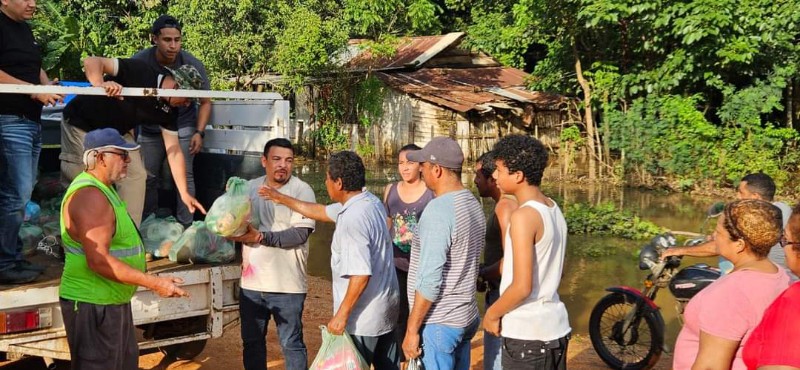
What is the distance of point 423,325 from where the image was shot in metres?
3.75

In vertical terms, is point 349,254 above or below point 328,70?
below

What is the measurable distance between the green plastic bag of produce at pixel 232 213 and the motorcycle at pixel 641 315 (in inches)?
112

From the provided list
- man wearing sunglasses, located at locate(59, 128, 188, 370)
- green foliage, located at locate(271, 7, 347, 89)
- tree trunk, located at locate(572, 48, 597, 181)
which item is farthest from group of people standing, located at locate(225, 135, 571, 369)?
green foliage, located at locate(271, 7, 347, 89)

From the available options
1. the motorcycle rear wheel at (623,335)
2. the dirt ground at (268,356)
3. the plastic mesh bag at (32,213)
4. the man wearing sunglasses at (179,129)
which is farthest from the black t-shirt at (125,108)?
the motorcycle rear wheel at (623,335)

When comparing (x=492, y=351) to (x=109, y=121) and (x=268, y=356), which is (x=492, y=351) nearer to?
(x=268, y=356)

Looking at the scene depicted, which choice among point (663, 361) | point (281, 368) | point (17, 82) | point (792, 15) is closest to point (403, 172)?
point (281, 368)

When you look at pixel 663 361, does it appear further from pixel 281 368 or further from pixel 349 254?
pixel 349 254

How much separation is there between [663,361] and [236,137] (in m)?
3.53

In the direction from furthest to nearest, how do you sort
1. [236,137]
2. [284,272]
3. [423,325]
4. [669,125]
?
1. [669,125]
2. [236,137]
3. [284,272]
4. [423,325]

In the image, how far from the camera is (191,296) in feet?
15.1

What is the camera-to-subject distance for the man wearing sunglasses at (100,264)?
3.50 metres

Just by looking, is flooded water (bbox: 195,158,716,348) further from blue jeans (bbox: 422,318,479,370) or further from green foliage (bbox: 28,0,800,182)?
blue jeans (bbox: 422,318,479,370)

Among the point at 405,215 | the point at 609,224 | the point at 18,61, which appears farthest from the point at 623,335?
the point at 609,224

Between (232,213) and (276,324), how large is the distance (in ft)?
2.24
